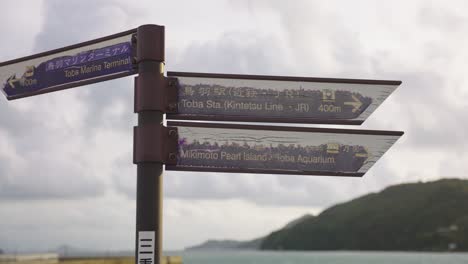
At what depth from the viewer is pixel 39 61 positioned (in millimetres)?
8172

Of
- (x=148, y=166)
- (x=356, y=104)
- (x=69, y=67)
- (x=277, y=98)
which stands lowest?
(x=148, y=166)

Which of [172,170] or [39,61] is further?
[39,61]

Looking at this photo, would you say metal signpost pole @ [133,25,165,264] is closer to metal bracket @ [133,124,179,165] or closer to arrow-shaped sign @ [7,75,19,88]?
metal bracket @ [133,124,179,165]

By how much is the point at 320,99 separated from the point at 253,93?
745mm

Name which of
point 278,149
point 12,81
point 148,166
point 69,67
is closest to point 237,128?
point 278,149

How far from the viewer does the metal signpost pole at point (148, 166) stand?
279 inches

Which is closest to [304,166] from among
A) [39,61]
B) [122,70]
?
[122,70]

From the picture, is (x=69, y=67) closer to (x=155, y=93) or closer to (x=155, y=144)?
(x=155, y=93)

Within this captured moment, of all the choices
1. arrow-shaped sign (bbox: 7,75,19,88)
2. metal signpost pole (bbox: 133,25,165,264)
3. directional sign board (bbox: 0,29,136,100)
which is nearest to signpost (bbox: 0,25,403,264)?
metal signpost pole (bbox: 133,25,165,264)

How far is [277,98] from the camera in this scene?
7.36 metres

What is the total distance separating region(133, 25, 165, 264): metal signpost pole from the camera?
7078 mm

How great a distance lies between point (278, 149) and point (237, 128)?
19.7 inches

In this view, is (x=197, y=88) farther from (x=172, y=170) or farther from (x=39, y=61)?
(x=39, y=61)

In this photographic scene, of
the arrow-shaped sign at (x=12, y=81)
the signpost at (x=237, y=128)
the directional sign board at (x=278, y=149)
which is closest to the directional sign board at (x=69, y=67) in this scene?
the arrow-shaped sign at (x=12, y=81)
